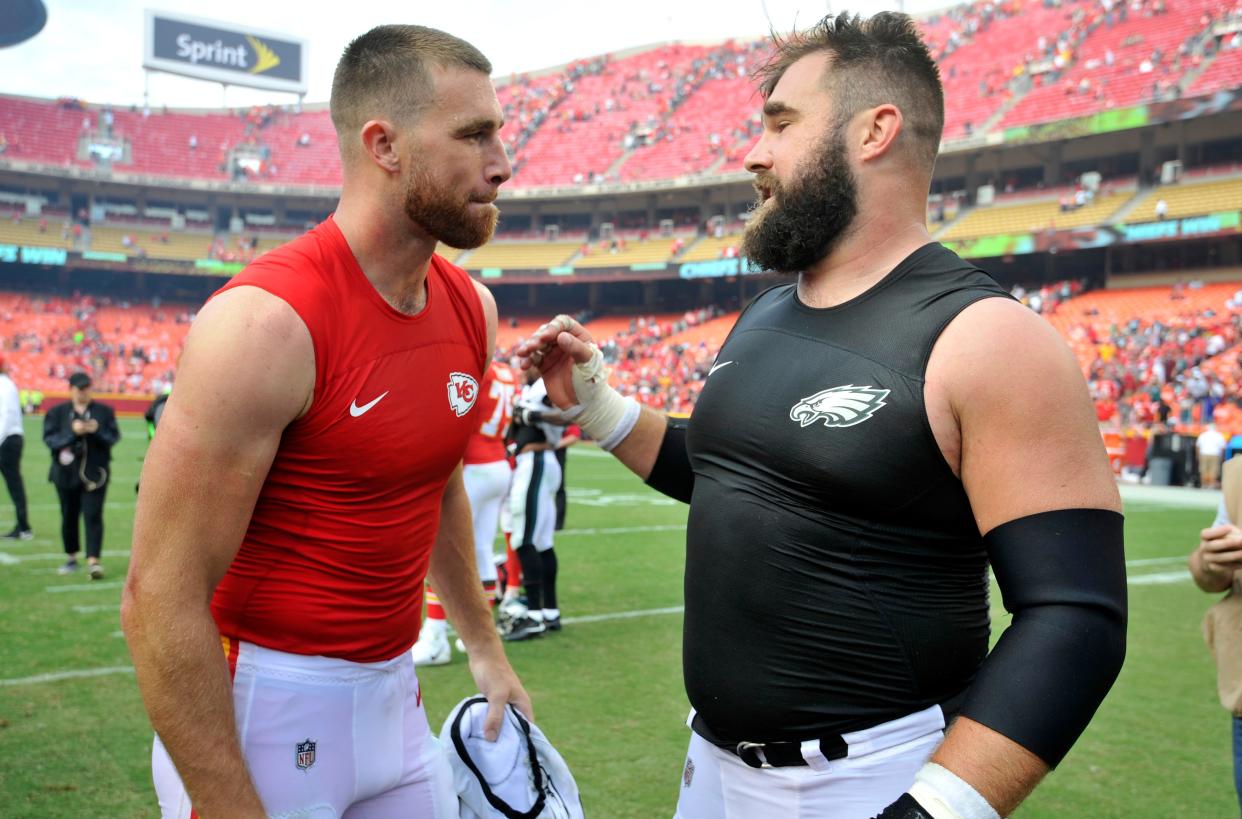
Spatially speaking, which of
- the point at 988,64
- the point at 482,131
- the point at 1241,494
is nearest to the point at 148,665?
the point at 482,131

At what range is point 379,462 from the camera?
89.0 inches

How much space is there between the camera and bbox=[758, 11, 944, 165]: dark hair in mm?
2271

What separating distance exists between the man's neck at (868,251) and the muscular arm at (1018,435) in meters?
0.42

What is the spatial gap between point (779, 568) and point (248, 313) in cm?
122

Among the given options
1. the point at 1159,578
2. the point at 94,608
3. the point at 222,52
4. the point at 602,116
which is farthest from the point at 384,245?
the point at 222,52

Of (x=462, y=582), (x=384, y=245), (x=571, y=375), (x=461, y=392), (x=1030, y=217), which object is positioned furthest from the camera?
(x=1030, y=217)

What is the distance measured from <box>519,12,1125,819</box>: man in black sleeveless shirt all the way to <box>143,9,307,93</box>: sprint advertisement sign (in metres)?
59.4

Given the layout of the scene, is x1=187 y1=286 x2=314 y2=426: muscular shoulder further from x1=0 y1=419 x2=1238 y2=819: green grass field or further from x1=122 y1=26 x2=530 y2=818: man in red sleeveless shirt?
x1=0 y1=419 x2=1238 y2=819: green grass field

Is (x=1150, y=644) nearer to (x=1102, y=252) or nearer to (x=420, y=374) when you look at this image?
(x=420, y=374)

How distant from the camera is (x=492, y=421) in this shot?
7695 mm

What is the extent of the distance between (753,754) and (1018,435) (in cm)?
91

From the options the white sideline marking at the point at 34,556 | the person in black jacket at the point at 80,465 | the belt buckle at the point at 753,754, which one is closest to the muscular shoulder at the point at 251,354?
the belt buckle at the point at 753,754

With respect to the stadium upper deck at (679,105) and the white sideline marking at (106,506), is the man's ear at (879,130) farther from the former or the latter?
the stadium upper deck at (679,105)

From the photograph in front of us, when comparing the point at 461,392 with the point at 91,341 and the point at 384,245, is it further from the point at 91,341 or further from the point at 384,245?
the point at 91,341
